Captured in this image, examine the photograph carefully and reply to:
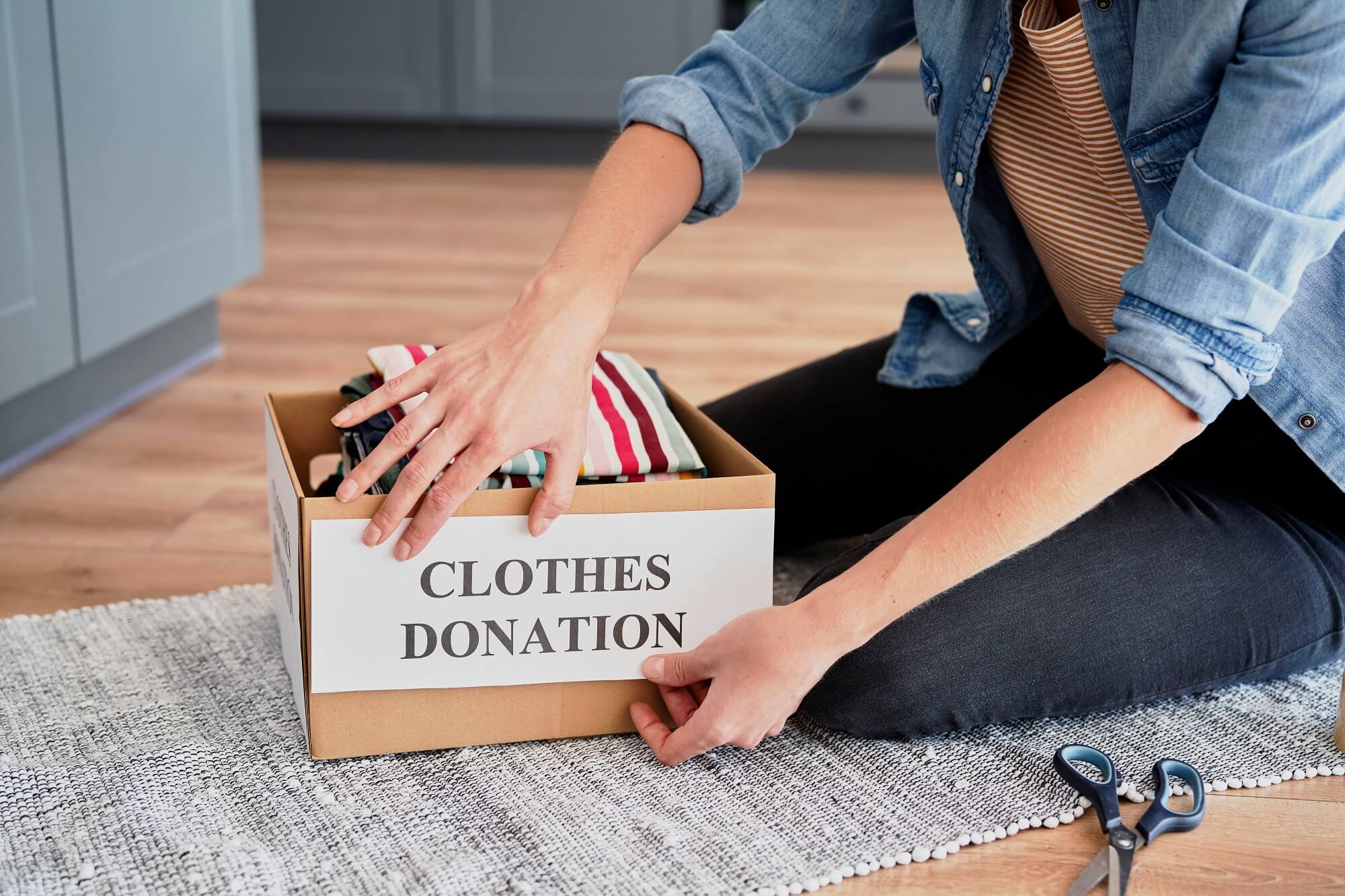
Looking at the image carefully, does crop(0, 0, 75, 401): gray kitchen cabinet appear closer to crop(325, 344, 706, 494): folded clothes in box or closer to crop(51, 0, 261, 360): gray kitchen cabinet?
crop(51, 0, 261, 360): gray kitchen cabinet

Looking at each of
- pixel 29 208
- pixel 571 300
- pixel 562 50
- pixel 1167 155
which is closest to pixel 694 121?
pixel 571 300

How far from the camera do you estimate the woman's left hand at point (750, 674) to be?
2.53ft

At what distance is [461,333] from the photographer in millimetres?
2104

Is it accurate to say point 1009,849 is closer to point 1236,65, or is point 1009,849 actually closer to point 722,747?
point 722,747

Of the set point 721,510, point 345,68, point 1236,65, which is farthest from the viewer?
point 345,68

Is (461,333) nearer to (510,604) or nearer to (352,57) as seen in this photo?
(510,604)

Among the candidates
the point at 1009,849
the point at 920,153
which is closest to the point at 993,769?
the point at 1009,849

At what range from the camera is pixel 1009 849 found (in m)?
0.81

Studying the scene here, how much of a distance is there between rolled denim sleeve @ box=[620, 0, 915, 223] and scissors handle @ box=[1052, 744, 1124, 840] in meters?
0.46

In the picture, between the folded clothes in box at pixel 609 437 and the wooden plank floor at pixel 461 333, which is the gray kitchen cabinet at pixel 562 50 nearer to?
the wooden plank floor at pixel 461 333

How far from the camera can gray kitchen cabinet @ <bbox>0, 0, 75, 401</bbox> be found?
139cm

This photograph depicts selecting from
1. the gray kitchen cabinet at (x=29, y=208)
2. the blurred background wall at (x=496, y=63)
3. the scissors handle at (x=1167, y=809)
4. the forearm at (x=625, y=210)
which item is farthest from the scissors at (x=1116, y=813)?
the blurred background wall at (x=496, y=63)

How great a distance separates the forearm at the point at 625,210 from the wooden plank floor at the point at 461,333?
408 mm

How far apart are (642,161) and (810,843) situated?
473 mm
